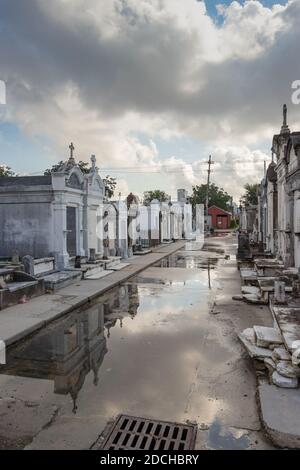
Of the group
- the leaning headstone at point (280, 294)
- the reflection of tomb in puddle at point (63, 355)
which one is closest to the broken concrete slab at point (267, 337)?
the leaning headstone at point (280, 294)

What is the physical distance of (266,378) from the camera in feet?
17.4

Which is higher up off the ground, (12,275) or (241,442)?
(12,275)

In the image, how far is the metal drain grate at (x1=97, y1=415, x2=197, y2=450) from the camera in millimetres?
3861

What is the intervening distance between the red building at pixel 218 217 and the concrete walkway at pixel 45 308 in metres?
60.3

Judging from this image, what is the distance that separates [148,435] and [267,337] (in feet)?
9.96

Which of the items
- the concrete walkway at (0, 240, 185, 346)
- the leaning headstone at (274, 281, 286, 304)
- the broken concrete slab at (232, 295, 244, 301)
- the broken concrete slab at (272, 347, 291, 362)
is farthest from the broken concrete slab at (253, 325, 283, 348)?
the concrete walkway at (0, 240, 185, 346)

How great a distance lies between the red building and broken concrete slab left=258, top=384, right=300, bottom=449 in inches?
2702

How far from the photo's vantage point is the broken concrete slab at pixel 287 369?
4.93 metres

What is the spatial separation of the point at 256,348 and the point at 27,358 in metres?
4.03

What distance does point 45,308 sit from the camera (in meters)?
9.28

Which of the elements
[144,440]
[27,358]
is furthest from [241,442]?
[27,358]

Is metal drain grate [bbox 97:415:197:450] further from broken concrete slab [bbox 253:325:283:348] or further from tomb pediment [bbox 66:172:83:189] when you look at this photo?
tomb pediment [bbox 66:172:83:189]
